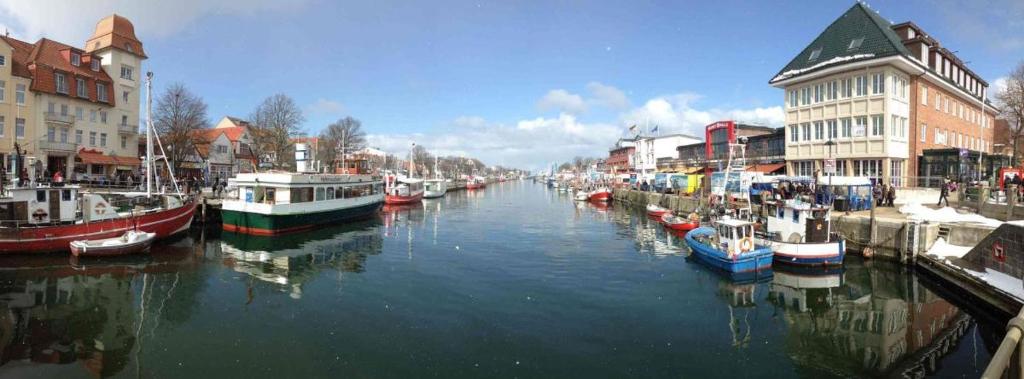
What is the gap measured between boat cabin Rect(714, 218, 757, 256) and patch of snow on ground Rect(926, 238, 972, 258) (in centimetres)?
748

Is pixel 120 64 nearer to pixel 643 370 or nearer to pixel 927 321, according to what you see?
pixel 643 370

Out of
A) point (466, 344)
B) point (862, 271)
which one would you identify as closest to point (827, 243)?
point (862, 271)

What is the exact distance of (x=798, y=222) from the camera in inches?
915

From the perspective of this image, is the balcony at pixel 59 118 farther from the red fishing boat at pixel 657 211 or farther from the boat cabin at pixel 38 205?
the red fishing boat at pixel 657 211

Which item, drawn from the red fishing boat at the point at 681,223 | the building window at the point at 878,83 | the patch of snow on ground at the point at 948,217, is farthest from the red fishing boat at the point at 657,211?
the patch of snow on ground at the point at 948,217

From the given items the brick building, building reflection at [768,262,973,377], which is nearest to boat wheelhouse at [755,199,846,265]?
building reflection at [768,262,973,377]

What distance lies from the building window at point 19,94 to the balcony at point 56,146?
3207 millimetres

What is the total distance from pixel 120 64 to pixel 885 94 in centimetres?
6646

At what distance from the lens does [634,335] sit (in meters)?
13.4

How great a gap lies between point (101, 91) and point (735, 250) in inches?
2185

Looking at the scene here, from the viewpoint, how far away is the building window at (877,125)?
117ft

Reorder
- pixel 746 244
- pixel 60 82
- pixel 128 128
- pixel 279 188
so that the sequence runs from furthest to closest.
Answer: pixel 128 128
pixel 60 82
pixel 279 188
pixel 746 244

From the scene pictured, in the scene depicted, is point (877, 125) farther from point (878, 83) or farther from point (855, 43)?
point (855, 43)

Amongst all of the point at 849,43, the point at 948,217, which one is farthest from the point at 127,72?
the point at 948,217
